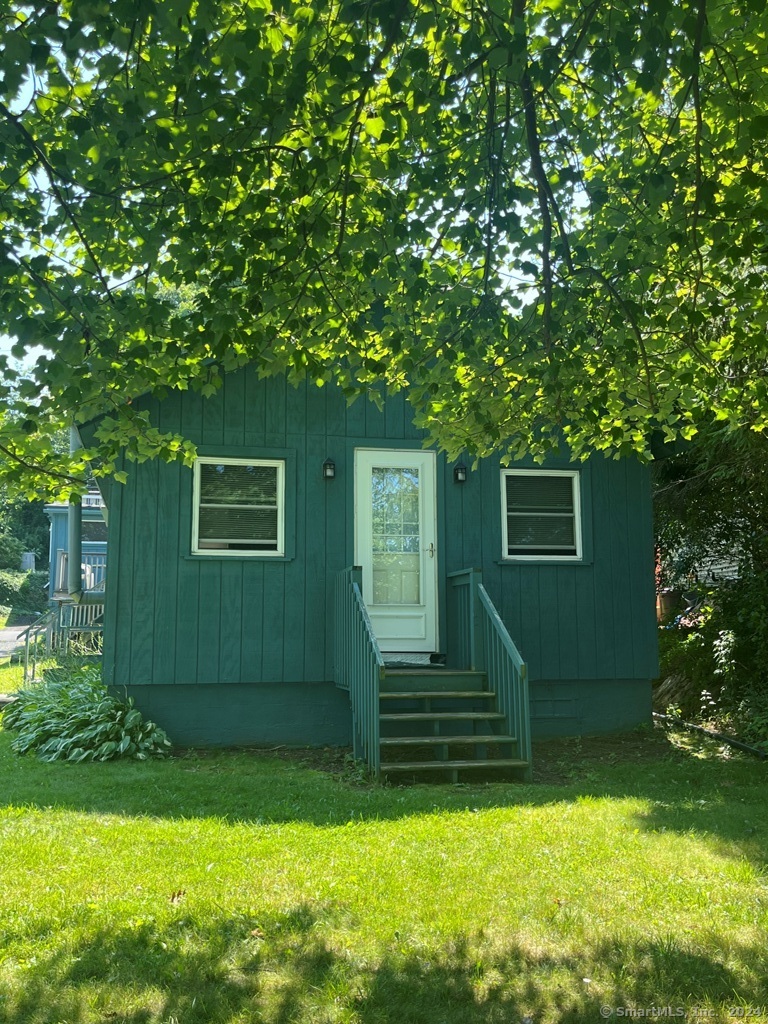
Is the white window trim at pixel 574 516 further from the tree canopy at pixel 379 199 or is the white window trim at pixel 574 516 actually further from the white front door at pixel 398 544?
the tree canopy at pixel 379 199

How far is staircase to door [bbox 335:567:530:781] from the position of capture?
23.7 ft

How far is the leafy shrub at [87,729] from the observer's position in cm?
798

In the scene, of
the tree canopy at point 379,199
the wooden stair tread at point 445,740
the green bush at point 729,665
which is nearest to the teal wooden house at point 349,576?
the wooden stair tread at point 445,740

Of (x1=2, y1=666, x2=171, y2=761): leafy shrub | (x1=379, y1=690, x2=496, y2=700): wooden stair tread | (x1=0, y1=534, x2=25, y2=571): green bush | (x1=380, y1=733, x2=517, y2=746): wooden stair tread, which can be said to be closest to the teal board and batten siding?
(x1=2, y1=666, x2=171, y2=761): leafy shrub

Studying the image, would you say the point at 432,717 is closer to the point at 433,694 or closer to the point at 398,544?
the point at 433,694

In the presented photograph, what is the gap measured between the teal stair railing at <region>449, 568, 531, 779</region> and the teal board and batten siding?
31 cm

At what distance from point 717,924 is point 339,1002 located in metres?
1.73

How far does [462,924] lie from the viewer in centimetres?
375

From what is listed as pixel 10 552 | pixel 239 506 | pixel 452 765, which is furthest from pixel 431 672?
pixel 10 552

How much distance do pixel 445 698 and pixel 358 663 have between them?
2.73 ft

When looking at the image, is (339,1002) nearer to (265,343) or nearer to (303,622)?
(265,343)

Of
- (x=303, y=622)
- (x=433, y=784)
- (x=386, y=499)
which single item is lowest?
(x=433, y=784)

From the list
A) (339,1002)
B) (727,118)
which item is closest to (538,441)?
(727,118)

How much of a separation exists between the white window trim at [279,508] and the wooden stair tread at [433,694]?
205 cm
